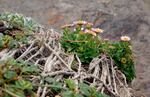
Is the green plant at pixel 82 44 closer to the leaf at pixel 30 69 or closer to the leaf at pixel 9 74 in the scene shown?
the leaf at pixel 30 69

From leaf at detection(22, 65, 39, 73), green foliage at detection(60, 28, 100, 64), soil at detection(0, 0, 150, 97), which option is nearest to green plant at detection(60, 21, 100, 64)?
green foliage at detection(60, 28, 100, 64)

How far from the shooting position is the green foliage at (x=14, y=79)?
1.54 meters

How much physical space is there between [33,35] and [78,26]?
34 centimetres

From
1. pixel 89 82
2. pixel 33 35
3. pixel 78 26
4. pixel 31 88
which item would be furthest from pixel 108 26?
pixel 31 88

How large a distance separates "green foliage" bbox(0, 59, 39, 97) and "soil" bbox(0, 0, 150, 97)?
3002mm

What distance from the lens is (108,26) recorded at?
480 centimetres

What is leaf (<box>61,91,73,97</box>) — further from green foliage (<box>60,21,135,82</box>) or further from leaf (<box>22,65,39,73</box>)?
green foliage (<box>60,21,135,82</box>)

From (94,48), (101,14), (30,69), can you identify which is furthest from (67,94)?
(101,14)

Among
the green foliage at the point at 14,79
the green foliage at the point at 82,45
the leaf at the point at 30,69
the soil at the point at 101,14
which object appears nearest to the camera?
the green foliage at the point at 14,79

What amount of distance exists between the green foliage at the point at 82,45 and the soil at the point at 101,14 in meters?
2.33

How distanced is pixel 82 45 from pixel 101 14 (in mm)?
2742

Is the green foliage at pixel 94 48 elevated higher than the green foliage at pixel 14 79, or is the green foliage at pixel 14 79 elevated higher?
the green foliage at pixel 94 48

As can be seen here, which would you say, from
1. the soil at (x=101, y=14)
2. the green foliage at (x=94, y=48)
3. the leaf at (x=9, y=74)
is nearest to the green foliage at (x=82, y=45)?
the green foliage at (x=94, y=48)

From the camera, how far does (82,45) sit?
7.29 ft
